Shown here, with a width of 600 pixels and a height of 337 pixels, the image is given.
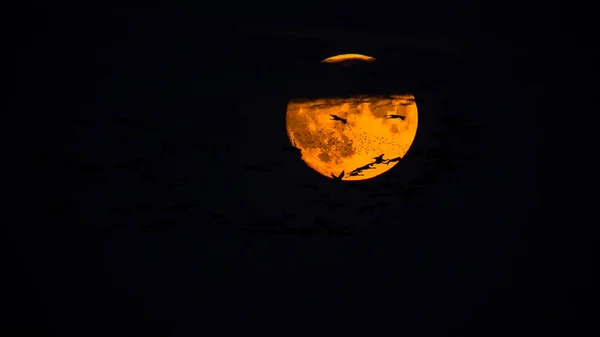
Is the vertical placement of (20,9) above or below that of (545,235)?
above

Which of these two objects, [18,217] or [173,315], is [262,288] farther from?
[18,217]

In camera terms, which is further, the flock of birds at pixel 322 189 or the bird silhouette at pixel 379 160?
the bird silhouette at pixel 379 160

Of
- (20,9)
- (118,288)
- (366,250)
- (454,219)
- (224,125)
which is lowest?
(118,288)

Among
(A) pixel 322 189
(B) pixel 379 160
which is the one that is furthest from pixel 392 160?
(A) pixel 322 189

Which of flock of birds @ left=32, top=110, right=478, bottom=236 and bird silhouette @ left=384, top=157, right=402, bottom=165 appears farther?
bird silhouette @ left=384, top=157, right=402, bottom=165

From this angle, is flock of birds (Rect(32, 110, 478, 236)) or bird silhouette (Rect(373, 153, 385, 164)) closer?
flock of birds (Rect(32, 110, 478, 236))

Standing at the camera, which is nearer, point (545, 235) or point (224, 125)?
point (545, 235)

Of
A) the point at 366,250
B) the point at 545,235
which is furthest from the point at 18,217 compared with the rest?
the point at 545,235
